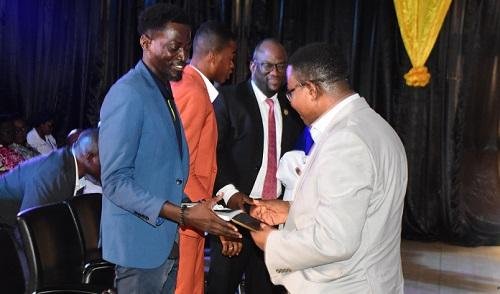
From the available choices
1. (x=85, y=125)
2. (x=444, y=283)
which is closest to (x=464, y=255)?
(x=444, y=283)

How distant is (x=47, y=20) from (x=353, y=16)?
324 centimetres

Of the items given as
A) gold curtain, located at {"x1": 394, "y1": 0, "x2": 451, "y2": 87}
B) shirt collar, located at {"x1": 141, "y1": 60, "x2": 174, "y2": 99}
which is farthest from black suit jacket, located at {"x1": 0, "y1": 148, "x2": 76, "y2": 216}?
gold curtain, located at {"x1": 394, "y1": 0, "x2": 451, "y2": 87}

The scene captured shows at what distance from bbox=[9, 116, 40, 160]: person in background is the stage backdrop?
2.67 feet

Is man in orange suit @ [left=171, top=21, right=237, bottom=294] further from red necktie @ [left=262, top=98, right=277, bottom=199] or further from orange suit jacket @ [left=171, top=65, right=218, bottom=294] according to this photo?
red necktie @ [left=262, top=98, right=277, bottom=199]

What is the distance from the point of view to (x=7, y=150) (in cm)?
602

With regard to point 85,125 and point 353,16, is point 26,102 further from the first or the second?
point 353,16

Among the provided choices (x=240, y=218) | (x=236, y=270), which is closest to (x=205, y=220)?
(x=240, y=218)

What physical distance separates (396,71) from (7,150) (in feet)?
12.8

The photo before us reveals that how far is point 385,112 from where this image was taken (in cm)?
718

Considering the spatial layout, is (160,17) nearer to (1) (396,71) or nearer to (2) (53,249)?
(2) (53,249)

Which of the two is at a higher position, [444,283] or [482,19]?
[482,19]

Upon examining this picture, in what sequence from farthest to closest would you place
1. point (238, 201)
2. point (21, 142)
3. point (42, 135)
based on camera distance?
point (42, 135) < point (21, 142) < point (238, 201)

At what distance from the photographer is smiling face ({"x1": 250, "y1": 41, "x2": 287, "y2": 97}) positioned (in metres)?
3.66

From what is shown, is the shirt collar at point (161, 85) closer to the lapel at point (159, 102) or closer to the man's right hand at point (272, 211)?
the lapel at point (159, 102)
